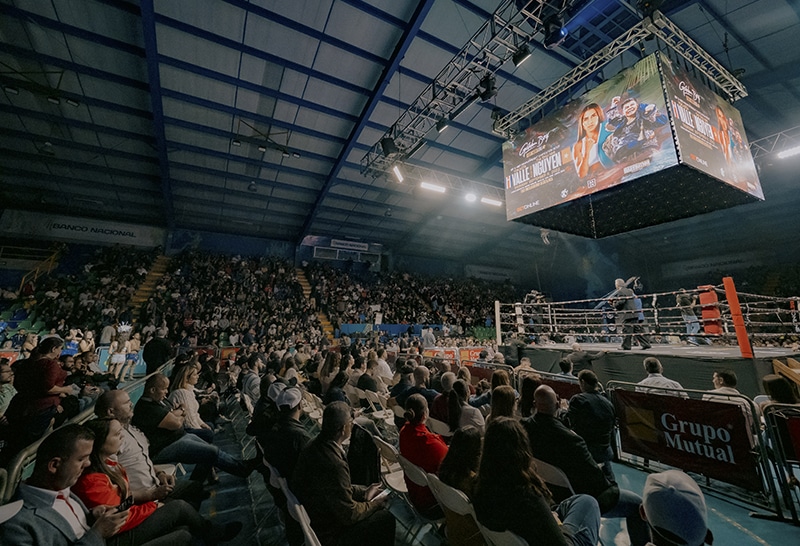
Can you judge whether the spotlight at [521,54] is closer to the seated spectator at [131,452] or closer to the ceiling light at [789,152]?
the seated spectator at [131,452]

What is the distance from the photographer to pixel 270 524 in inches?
113

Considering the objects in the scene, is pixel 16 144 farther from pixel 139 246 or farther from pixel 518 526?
pixel 518 526

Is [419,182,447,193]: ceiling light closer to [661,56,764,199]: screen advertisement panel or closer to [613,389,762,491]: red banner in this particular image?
[661,56,764,199]: screen advertisement panel

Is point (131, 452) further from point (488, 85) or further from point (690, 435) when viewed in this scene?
point (488, 85)

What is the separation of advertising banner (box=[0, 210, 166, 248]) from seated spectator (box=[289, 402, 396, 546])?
17444 millimetres

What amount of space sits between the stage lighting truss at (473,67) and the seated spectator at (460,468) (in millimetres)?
6956

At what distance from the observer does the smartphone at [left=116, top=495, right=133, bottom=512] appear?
Result: 5.92ft

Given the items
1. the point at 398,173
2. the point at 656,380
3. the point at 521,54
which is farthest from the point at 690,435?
the point at 398,173

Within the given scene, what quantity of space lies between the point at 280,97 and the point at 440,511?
10.7 metres

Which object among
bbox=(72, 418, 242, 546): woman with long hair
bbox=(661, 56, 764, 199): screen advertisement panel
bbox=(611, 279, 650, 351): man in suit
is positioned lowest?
bbox=(72, 418, 242, 546): woman with long hair

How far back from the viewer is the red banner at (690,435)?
2850mm

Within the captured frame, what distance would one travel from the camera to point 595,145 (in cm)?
659

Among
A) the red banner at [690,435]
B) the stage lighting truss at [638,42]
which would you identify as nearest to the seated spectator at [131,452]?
the red banner at [690,435]

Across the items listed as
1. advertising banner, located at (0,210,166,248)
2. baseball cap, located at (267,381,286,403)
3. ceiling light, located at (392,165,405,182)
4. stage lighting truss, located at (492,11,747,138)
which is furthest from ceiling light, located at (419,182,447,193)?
advertising banner, located at (0,210,166,248)
